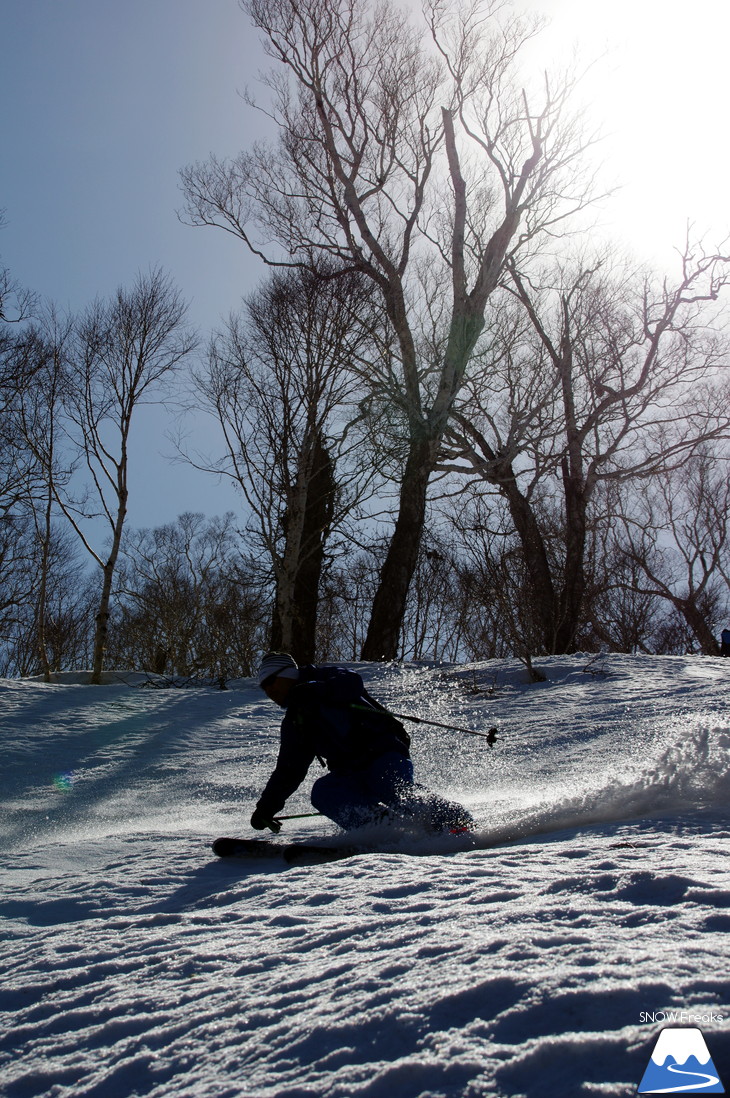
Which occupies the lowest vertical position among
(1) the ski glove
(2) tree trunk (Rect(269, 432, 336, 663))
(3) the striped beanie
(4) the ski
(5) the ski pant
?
(4) the ski

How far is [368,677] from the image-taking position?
10000 millimetres

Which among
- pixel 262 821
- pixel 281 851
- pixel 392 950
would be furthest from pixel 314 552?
pixel 392 950

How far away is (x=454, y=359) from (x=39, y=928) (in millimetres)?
11632

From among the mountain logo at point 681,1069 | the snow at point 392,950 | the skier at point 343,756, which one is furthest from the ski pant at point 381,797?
the mountain logo at point 681,1069

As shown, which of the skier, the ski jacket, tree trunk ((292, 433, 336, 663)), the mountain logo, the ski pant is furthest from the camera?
tree trunk ((292, 433, 336, 663))

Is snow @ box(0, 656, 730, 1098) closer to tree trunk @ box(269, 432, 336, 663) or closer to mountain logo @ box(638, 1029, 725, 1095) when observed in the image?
mountain logo @ box(638, 1029, 725, 1095)

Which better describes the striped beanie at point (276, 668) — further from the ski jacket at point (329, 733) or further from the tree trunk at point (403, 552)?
the tree trunk at point (403, 552)

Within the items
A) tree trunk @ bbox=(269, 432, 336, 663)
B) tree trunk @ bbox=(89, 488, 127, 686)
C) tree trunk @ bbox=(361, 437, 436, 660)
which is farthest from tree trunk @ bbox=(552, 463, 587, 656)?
tree trunk @ bbox=(89, 488, 127, 686)

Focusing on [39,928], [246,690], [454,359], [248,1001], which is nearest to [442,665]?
[246,690]

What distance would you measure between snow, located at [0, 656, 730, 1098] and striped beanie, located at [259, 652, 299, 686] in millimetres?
886

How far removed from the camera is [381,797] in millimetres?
3770

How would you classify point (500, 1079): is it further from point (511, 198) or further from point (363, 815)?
point (511, 198)

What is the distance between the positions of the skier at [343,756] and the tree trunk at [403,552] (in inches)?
337

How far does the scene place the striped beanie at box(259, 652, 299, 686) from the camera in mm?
4172
